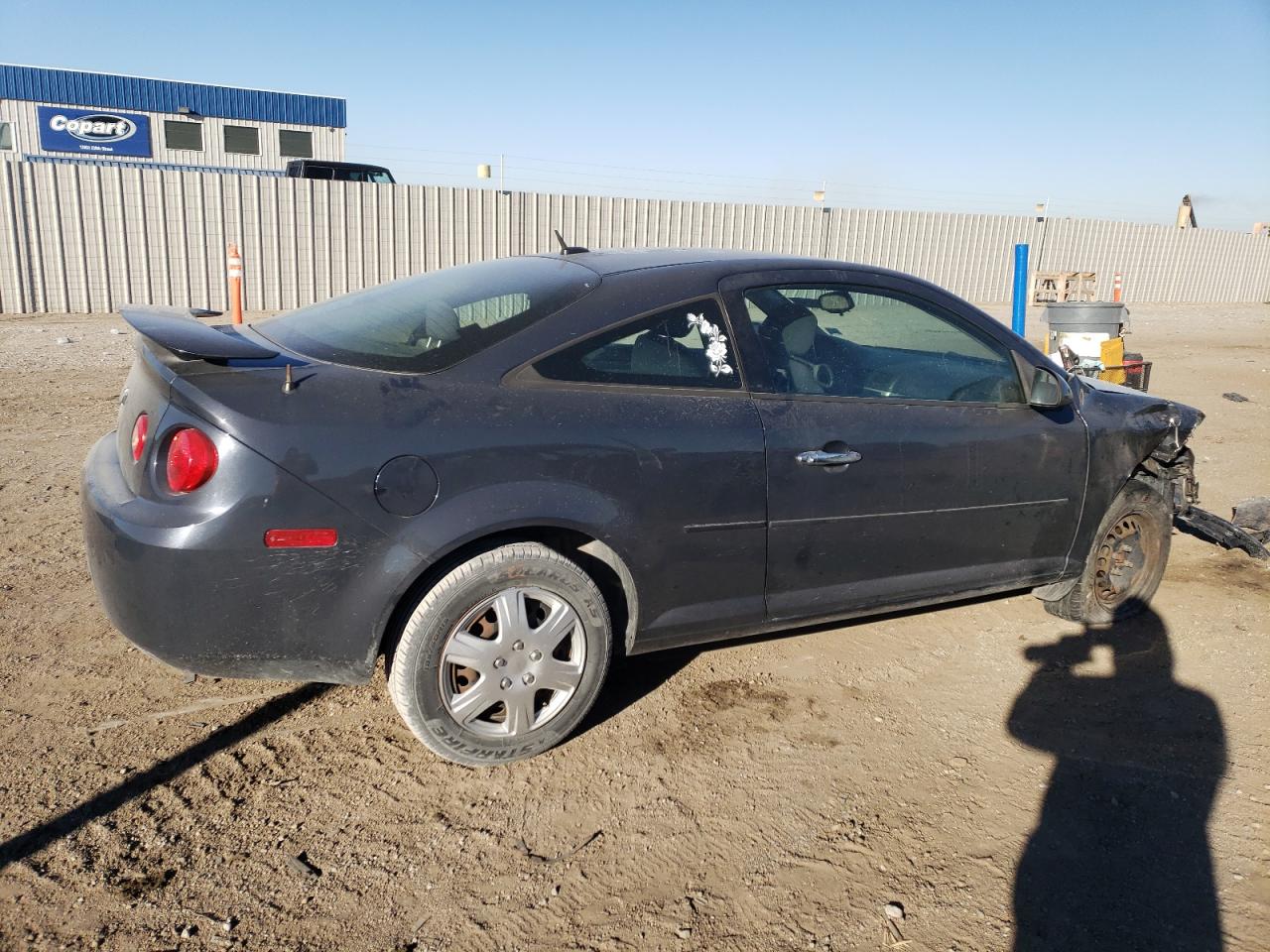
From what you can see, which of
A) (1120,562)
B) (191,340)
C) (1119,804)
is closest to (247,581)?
(191,340)

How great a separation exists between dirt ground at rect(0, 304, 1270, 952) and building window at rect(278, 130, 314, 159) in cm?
2631

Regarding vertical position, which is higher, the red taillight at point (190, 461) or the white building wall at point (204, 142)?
the white building wall at point (204, 142)

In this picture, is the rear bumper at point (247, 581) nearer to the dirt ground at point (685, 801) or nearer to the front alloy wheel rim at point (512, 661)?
the front alloy wheel rim at point (512, 661)

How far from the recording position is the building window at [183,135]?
89.6 ft

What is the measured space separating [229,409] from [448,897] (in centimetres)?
143

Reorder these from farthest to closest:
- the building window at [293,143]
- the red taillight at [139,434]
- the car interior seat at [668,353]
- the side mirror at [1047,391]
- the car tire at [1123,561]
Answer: the building window at [293,143] → the car tire at [1123,561] → the side mirror at [1047,391] → the car interior seat at [668,353] → the red taillight at [139,434]

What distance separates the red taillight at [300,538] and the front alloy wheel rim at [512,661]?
0.46m

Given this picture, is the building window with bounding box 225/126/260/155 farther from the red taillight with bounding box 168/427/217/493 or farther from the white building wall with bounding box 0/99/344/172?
the red taillight with bounding box 168/427/217/493

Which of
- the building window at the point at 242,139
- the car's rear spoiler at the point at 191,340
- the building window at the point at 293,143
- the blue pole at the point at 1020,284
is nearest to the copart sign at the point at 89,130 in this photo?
the building window at the point at 242,139

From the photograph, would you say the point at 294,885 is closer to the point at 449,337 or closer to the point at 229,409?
the point at 229,409

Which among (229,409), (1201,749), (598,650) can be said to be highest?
(229,409)

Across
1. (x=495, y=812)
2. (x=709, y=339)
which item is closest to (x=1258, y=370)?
(x=709, y=339)

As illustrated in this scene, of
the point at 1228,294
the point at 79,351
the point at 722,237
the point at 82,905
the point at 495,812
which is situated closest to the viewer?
the point at 82,905

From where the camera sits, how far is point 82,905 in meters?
2.43
